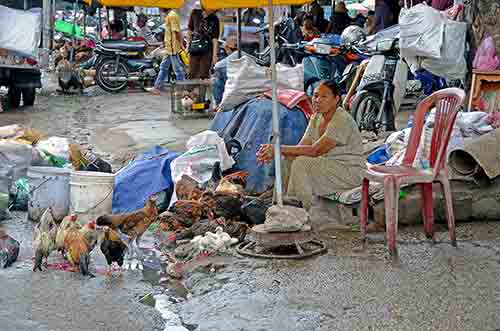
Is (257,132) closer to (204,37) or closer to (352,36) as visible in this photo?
(352,36)

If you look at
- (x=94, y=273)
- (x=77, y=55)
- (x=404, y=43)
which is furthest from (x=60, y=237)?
(x=77, y=55)

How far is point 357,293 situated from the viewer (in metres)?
5.87

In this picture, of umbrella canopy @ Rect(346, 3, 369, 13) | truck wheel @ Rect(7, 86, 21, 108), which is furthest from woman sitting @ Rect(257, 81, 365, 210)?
umbrella canopy @ Rect(346, 3, 369, 13)

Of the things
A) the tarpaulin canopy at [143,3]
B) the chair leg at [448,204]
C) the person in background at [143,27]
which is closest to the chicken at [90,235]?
the chair leg at [448,204]

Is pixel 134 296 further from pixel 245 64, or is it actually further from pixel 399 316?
pixel 245 64

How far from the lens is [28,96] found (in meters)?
18.7

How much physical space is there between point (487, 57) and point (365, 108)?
71.8 inches

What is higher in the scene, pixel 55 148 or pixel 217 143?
pixel 217 143

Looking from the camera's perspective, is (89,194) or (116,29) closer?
(89,194)

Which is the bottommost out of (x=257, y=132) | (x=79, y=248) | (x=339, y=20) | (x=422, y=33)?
(x=79, y=248)

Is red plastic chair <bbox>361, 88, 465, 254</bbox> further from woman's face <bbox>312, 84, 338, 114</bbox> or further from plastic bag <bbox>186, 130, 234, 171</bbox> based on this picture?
plastic bag <bbox>186, 130, 234, 171</bbox>

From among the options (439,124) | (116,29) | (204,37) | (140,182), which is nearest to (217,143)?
(140,182)

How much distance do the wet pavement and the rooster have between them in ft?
0.88

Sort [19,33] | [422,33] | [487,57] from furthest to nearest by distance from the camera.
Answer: [19,33] < [422,33] < [487,57]
